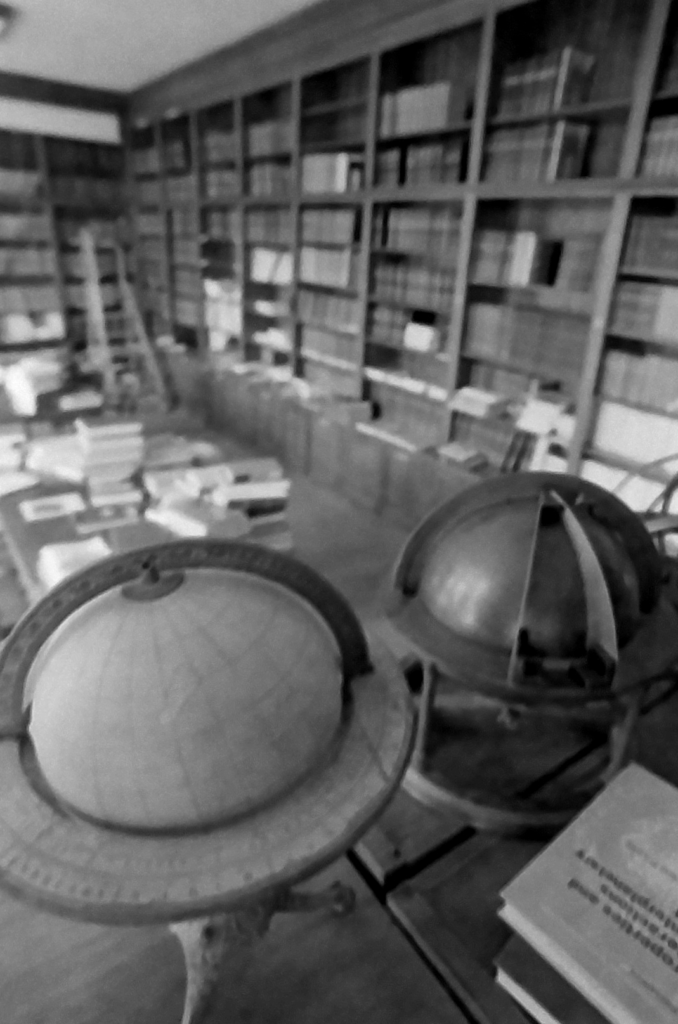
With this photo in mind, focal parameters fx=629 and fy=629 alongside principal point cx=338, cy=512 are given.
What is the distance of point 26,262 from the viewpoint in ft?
19.7

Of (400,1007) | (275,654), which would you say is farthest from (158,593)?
(400,1007)

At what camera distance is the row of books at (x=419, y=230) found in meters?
3.40

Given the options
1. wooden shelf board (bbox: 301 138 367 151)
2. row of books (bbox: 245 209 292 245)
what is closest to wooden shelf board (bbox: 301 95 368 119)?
wooden shelf board (bbox: 301 138 367 151)

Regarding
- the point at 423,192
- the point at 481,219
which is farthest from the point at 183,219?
the point at 481,219

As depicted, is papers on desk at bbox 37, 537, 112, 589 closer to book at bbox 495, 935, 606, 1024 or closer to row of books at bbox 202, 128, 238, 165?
book at bbox 495, 935, 606, 1024

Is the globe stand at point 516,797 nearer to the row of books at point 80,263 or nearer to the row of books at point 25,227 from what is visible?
the row of books at point 80,263

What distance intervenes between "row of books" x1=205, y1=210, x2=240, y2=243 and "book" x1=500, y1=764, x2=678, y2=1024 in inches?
201

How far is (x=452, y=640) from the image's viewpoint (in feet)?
3.50

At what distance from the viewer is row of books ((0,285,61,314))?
6.00 m

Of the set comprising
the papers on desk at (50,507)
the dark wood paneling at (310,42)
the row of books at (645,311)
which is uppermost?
the dark wood paneling at (310,42)

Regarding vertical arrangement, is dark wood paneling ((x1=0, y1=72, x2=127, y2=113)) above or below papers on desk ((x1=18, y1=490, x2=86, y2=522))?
above

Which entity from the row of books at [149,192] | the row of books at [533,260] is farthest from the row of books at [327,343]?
the row of books at [149,192]

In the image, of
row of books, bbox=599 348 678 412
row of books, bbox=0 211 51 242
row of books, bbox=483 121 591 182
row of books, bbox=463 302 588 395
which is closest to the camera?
row of books, bbox=599 348 678 412

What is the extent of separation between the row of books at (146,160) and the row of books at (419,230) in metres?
3.31
